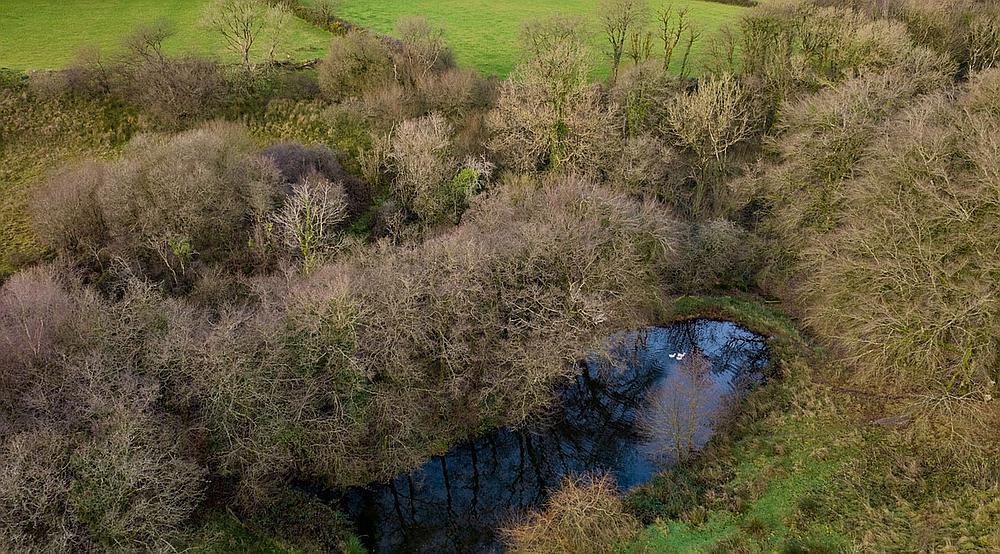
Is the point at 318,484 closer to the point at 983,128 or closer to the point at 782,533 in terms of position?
the point at 782,533

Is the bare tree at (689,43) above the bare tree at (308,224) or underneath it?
above

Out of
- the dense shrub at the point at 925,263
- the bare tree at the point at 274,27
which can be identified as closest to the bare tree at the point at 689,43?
the dense shrub at the point at 925,263

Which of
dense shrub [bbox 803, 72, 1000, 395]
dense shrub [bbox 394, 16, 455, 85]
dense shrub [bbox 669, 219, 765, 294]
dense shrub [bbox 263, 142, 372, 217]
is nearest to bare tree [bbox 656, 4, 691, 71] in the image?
dense shrub [bbox 669, 219, 765, 294]

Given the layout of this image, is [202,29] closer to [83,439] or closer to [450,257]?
[450,257]

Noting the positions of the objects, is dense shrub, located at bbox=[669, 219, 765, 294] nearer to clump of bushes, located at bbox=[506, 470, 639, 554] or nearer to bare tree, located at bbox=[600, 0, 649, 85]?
bare tree, located at bbox=[600, 0, 649, 85]

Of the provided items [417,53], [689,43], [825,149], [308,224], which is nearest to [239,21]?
[417,53]

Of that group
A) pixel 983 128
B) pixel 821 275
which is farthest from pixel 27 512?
pixel 983 128

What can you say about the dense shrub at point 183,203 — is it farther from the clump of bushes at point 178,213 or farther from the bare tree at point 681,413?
the bare tree at point 681,413
